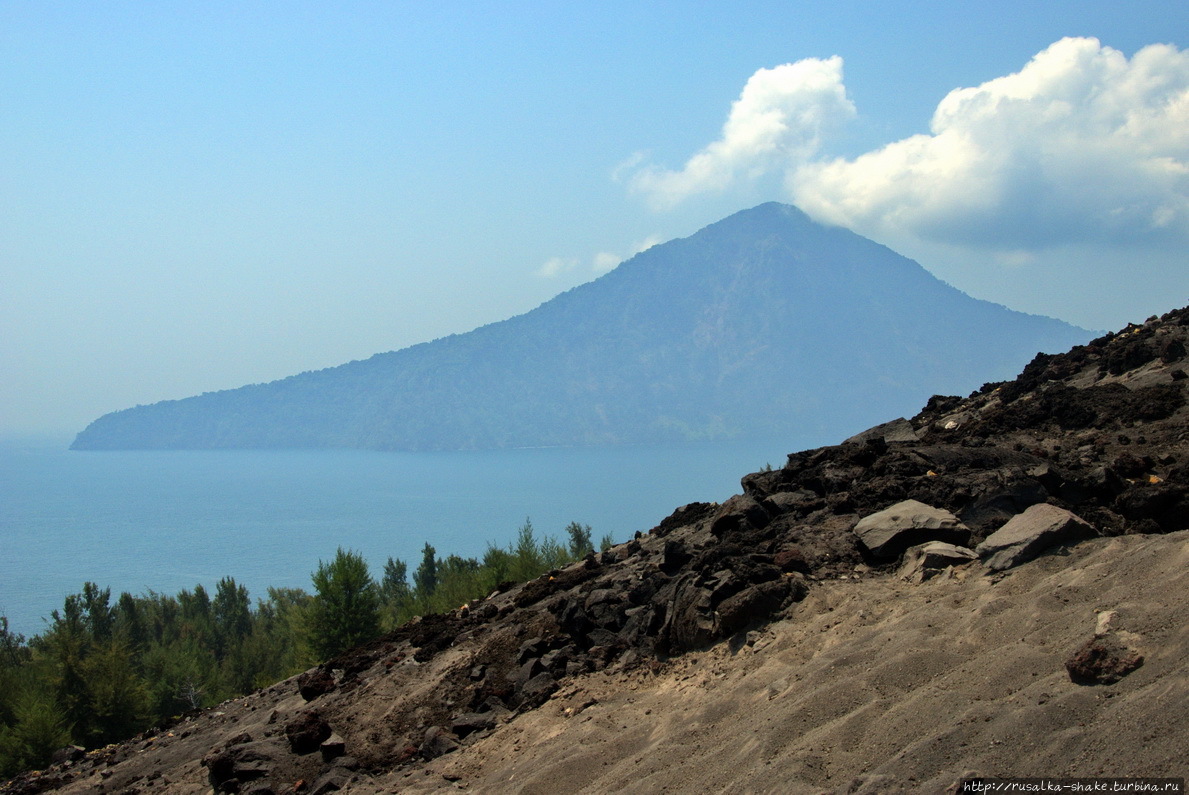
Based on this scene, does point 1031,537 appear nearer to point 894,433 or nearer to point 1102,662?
point 1102,662

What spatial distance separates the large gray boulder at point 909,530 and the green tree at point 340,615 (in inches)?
1103

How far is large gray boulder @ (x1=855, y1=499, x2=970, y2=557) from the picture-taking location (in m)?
11.5

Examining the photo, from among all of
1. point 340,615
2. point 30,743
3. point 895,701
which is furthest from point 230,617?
point 895,701

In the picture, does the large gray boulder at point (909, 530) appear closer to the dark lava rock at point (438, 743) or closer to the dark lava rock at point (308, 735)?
the dark lava rock at point (438, 743)

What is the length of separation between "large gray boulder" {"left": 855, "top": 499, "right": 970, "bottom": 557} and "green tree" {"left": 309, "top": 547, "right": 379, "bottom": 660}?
28025mm

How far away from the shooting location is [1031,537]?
10.3 metres

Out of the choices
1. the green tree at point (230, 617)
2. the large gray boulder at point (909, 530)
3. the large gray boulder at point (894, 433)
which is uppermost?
the large gray boulder at point (894, 433)

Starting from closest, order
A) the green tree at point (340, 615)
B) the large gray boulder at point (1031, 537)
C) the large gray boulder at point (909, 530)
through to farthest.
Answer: the large gray boulder at point (1031, 537) → the large gray boulder at point (909, 530) → the green tree at point (340, 615)

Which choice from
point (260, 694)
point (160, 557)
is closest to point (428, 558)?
point (260, 694)

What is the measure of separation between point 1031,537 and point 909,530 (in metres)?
1.79

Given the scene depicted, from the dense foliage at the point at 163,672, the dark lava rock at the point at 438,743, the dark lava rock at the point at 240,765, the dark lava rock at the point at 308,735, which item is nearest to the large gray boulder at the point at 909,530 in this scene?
the dark lava rock at the point at 438,743

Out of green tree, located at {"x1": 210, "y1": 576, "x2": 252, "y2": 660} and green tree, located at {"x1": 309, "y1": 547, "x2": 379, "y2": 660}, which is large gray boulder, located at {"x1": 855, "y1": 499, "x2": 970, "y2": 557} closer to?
green tree, located at {"x1": 309, "y1": 547, "x2": 379, "y2": 660}

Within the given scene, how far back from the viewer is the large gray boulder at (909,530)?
11547mm

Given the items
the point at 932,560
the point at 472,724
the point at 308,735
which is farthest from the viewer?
the point at 308,735
